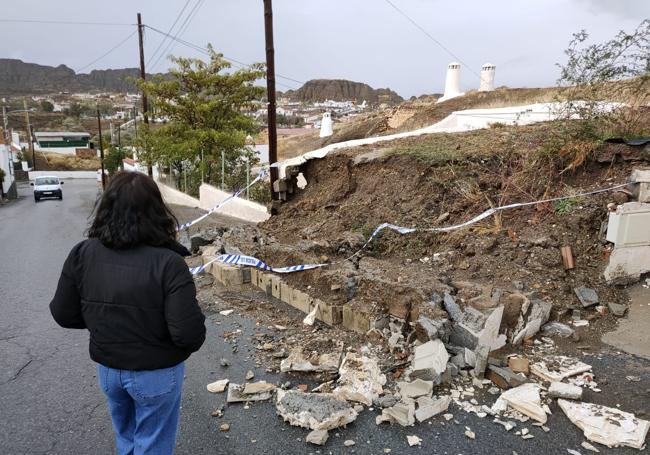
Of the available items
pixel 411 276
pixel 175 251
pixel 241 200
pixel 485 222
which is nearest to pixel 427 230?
pixel 485 222

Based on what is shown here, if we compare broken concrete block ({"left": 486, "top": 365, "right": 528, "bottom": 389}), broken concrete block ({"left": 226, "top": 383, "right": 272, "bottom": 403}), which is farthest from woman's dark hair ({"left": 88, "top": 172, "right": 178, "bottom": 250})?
broken concrete block ({"left": 486, "top": 365, "right": 528, "bottom": 389})

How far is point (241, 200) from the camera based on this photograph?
44.5 ft

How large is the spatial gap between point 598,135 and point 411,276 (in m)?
3.88

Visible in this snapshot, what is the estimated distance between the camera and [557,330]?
442cm

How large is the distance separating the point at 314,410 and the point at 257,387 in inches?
25.4

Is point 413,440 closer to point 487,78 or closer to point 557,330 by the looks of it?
point 557,330

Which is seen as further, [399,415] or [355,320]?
[355,320]

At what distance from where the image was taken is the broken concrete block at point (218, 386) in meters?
3.81

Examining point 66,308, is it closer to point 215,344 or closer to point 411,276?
point 215,344

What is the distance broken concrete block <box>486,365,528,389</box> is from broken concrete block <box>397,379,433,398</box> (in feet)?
1.96

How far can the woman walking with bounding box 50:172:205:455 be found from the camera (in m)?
2.08

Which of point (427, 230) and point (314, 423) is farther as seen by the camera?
point (427, 230)

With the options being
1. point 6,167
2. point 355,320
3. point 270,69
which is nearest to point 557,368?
point 355,320

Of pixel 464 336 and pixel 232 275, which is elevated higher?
pixel 464 336
